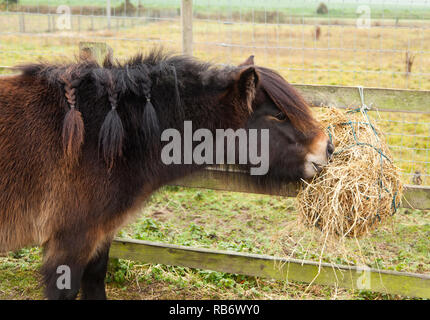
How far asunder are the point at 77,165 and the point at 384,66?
14.4 m

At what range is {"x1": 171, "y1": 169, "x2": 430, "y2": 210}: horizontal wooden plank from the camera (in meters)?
3.63

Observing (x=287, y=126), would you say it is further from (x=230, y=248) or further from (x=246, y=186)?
(x=230, y=248)

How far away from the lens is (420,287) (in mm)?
3510

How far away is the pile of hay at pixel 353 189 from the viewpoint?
3275mm

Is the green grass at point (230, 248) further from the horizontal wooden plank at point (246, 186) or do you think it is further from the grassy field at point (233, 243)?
the horizontal wooden plank at point (246, 186)

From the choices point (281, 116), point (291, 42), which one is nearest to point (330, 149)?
point (281, 116)

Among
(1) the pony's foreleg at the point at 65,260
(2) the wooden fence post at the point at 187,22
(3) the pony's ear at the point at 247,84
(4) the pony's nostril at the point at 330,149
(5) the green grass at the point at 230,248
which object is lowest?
(5) the green grass at the point at 230,248

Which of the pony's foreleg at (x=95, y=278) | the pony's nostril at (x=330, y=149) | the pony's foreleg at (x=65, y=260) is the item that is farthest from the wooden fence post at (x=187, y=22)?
the pony's foreleg at (x=65, y=260)

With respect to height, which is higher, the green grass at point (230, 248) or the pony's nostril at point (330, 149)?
the pony's nostril at point (330, 149)

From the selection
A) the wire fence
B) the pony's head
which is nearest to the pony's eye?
the pony's head

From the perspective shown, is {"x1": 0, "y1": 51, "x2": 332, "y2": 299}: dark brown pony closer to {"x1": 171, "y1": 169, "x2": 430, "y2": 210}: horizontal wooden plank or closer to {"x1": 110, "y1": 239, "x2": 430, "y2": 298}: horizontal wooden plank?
{"x1": 171, "y1": 169, "x2": 430, "y2": 210}: horizontal wooden plank

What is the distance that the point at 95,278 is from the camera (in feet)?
12.1

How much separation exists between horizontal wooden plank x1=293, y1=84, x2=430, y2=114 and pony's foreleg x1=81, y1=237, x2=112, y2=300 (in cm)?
227

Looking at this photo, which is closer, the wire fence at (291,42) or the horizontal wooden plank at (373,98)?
the horizontal wooden plank at (373,98)
